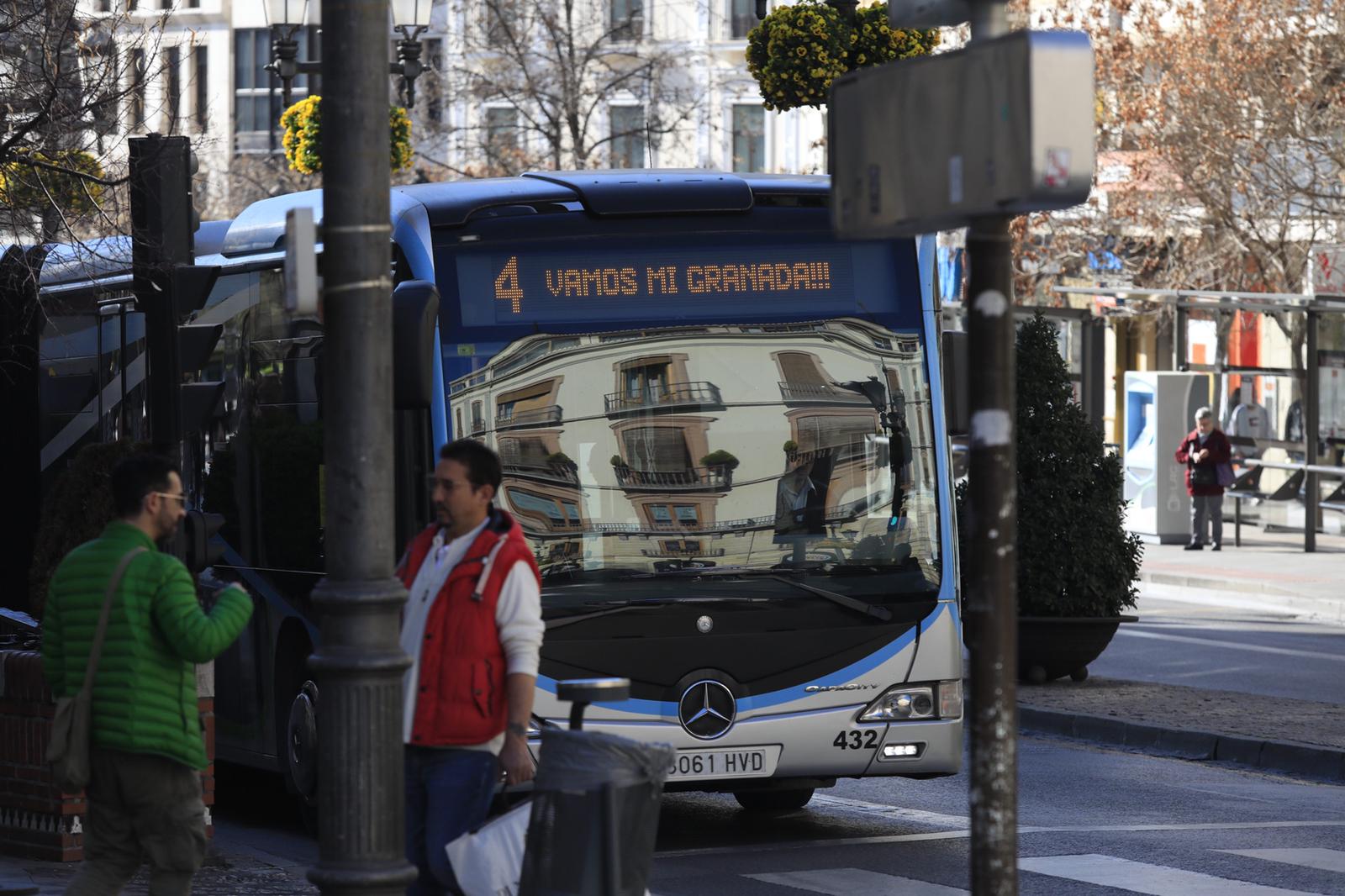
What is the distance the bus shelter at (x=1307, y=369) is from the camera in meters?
26.9

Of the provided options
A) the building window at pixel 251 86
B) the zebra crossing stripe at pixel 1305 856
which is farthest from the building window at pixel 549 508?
the building window at pixel 251 86

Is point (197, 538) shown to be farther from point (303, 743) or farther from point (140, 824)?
point (140, 824)

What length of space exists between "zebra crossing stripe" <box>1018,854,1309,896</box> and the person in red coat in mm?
19085

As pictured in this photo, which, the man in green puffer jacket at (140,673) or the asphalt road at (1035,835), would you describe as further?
the asphalt road at (1035,835)

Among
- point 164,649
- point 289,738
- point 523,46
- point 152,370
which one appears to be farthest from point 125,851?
point 523,46

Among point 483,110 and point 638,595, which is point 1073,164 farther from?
point 483,110

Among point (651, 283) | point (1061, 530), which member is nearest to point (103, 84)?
point (651, 283)

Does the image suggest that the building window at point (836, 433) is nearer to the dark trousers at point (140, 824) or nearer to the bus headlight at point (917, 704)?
the bus headlight at point (917, 704)

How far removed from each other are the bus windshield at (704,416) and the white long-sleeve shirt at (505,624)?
117 inches

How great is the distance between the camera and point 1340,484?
97.4 ft

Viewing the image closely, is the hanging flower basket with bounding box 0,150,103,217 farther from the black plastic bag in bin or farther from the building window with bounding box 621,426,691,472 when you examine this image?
the black plastic bag in bin

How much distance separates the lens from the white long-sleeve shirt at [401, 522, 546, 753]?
20.9 feet

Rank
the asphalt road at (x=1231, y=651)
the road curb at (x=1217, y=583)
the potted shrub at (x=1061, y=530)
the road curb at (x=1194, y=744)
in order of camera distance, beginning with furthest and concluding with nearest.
→ 1. the road curb at (x=1217, y=583)
2. the asphalt road at (x=1231, y=651)
3. the potted shrub at (x=1061, y=530)
4. the road curb at (x=1194, y=744)

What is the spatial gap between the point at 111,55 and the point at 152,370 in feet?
9.56
